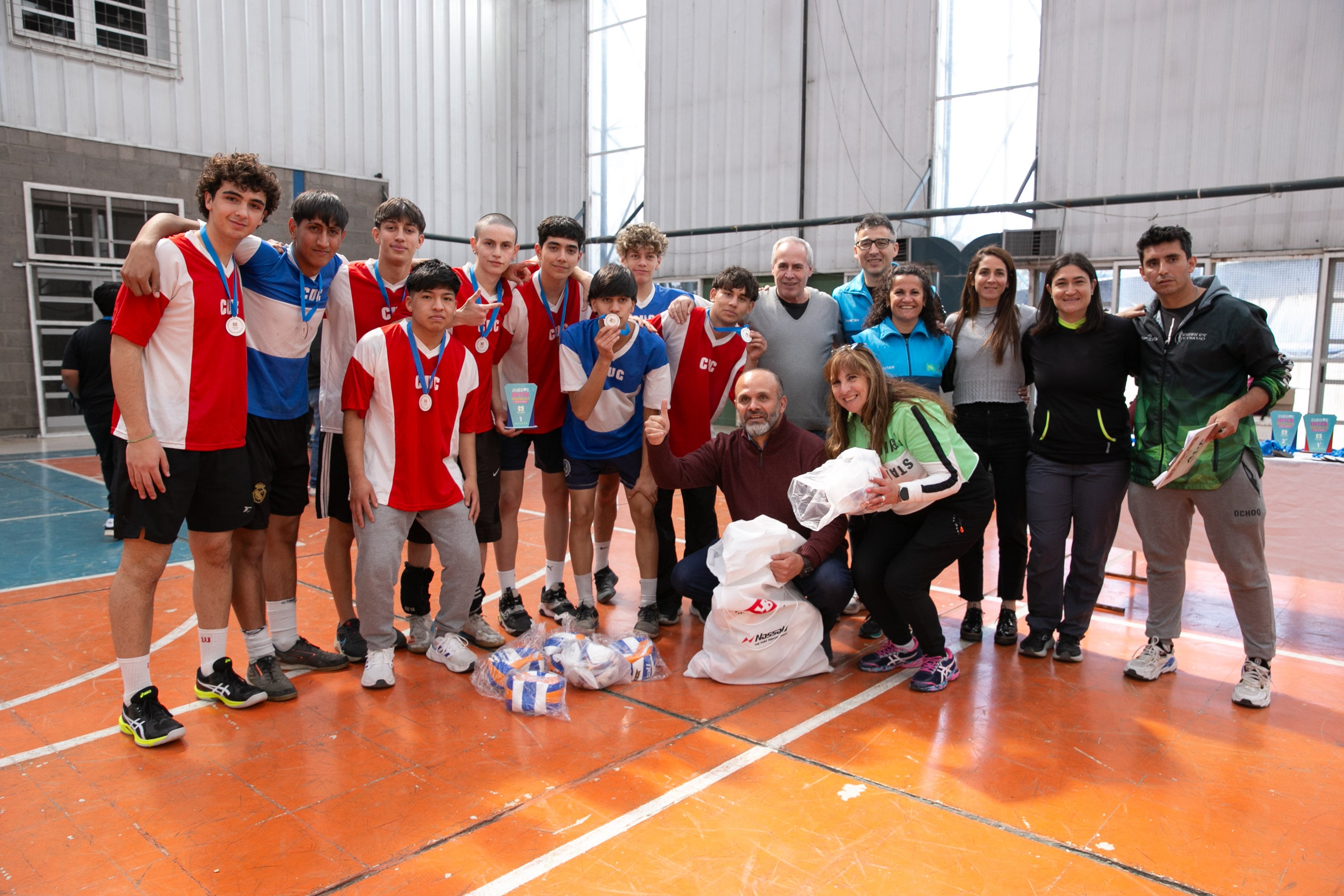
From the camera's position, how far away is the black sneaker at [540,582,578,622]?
4.62m

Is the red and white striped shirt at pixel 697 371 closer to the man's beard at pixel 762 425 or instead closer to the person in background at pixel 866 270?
the man's beard at pixel 762 425

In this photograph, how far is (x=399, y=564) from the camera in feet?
11.9

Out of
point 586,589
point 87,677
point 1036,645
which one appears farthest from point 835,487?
point 87,677

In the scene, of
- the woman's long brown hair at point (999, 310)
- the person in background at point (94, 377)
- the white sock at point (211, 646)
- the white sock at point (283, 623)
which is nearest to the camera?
the white sock at point (211, 646)

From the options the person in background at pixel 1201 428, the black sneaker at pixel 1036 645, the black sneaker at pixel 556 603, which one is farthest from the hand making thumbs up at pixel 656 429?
the person in background at pixel 1201 428

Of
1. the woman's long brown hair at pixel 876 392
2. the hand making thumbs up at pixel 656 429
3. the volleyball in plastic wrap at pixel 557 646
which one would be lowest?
the volleyball in plastic wrap at pixel 557 646

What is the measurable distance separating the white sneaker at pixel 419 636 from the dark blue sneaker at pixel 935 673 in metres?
2.30

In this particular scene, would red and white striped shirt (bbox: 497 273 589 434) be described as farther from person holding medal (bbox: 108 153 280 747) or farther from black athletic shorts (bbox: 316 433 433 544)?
person holding medal (bbox: 108 153 280 747)

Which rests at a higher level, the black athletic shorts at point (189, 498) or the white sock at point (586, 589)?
the black athletic shorts at point (189, 498)

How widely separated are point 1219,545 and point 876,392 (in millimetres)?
1641

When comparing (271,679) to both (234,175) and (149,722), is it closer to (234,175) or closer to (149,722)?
(149,722)

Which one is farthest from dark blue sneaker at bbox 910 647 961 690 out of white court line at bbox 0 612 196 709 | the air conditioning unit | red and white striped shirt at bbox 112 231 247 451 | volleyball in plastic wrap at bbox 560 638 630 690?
the air conditioning unit

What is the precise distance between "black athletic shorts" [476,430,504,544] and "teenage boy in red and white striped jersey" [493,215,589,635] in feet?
0.32

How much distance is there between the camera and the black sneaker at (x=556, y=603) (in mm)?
4617
